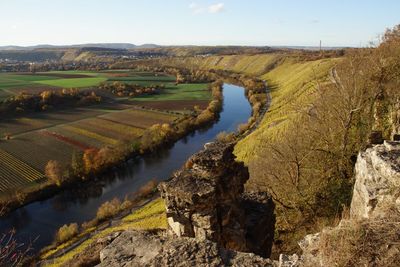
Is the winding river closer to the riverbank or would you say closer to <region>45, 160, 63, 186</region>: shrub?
the riverbank

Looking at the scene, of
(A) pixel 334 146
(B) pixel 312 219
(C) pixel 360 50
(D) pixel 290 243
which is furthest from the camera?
(C) pixel 360 50

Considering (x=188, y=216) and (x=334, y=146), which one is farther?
(x=334, y=146)

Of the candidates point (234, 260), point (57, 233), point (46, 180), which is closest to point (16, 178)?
point (46, 180)

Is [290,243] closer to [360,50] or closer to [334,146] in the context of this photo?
[334,146]

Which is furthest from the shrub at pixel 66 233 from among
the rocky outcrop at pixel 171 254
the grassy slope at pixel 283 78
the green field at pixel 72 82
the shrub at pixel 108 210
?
the green field at pixel 72 82

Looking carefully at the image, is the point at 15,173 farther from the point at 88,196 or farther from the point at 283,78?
the point at 283,78

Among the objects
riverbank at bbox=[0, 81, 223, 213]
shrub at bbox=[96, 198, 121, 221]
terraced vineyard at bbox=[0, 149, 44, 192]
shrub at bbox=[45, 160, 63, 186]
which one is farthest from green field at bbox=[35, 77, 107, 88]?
shrub at bbox=[96, 198, 121, 221]
